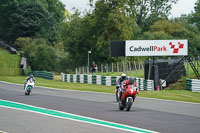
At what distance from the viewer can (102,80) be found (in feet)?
135

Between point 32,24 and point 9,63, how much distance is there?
26.3m

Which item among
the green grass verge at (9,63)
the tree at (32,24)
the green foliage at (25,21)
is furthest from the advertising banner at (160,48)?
the tree at (32,24)

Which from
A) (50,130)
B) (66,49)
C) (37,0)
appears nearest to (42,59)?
(66,49)

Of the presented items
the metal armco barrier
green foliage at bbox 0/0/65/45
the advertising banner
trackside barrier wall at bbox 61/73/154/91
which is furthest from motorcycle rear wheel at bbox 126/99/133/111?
green foliage at bbox 0/0/65/45

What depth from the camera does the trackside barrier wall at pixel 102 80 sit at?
33875 millimetres

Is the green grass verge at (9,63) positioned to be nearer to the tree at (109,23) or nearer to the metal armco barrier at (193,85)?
the tree at (109,23)

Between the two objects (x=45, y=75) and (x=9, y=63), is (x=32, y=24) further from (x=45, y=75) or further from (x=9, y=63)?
(x=45, y=75)

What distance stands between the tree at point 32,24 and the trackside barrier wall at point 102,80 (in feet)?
130

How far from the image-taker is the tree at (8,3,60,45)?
286ft

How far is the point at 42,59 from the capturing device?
6372 cm

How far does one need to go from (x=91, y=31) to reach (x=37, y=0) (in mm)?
37598

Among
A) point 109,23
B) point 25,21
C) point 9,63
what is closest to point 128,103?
point 109,23

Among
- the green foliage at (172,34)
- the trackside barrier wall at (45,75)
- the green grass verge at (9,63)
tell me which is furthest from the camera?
the green foliage at (172,34)

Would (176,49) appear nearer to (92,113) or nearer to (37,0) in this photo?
(92,113)
